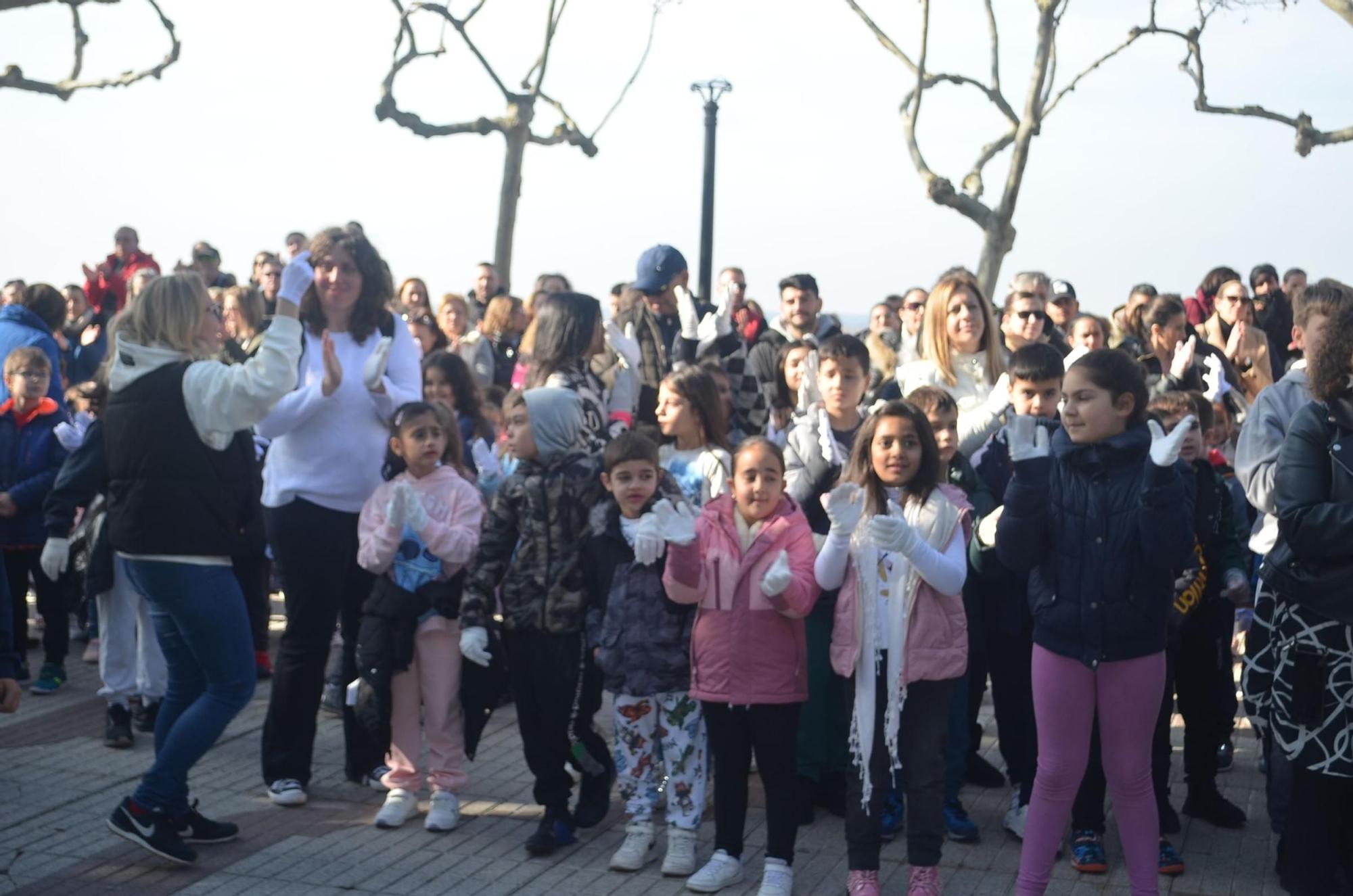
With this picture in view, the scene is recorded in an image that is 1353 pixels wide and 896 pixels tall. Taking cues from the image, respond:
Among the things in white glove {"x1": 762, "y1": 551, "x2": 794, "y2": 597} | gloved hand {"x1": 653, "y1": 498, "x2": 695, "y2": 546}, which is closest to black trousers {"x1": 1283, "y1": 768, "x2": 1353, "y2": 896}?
white glove {"x1": 762, "y1": 551, "x2": 794, "y2": 597}

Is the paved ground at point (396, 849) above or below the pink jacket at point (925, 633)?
below

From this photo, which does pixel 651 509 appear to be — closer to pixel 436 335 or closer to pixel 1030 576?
pixel 1030 576

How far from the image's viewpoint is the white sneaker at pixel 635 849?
5496mm

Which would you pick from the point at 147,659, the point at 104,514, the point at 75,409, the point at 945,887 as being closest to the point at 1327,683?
the point at 945,887

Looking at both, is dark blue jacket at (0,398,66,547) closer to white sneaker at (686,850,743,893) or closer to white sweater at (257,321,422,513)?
white sweater at (257,321,422,513)

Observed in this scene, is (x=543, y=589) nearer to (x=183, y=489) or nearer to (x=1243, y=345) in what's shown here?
(x=183, y=489)

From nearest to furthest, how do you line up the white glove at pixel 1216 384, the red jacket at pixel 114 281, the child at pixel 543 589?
the child at pixel 543 589 → the white glove at pixel 1216 384 → the red jacket at pixel 114 281

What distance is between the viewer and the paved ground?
5328mm

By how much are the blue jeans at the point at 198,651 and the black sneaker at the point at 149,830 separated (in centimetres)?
4

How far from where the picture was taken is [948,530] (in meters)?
5.18

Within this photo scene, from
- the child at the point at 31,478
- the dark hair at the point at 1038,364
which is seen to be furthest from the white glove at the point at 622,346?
the child at the point at 31,478

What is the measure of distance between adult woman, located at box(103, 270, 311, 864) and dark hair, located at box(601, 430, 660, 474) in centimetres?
120

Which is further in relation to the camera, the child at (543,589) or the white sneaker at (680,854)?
the child at (543,589)

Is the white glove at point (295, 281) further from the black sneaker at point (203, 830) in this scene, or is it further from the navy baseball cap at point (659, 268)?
the navy baseball cap at point (659, 268)
